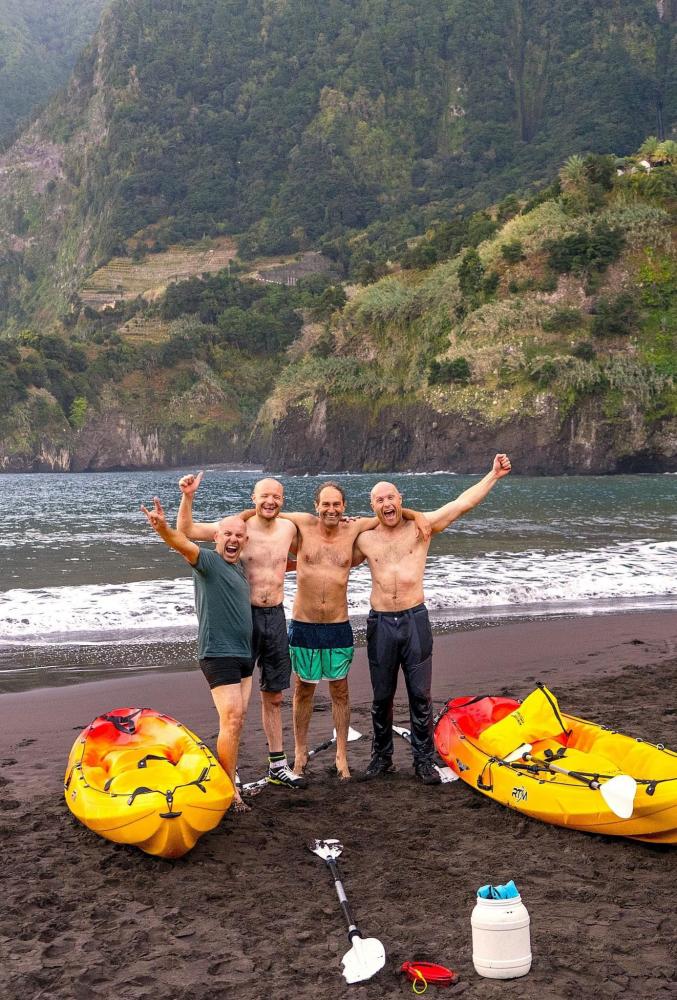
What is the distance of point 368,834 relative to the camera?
19.7ft

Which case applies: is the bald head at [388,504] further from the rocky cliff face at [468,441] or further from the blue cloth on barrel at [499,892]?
the rocky cliff face at [468,441]

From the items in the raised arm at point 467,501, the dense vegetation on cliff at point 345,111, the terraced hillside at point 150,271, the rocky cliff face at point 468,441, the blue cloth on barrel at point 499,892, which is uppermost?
the dense vegetation on cliff at point 345,111

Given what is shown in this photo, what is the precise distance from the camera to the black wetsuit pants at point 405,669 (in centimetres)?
710

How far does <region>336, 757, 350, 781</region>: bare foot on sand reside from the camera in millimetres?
7066

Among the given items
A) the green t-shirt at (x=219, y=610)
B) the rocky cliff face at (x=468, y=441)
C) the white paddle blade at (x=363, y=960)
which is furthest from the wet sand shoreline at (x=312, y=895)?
the rocky cliff face at (x=468, y=441)

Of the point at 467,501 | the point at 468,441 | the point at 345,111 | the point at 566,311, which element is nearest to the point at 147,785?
the point at 467,501

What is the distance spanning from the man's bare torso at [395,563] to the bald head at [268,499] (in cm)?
71

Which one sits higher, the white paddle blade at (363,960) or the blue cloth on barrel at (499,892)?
the blue cloth on barrel at (499,892)

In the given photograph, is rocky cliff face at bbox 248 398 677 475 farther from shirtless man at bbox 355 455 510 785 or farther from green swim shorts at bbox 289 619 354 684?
green swim shorts at bbox 289 619 354 684

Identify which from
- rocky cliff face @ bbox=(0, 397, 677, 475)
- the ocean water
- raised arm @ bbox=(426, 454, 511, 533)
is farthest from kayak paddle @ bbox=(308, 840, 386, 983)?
rocky cliff face @ bbox=(0, 397, 677, 475)

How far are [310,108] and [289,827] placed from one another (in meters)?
187

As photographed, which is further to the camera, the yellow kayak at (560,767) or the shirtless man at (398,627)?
the shirtless man at (398,627)

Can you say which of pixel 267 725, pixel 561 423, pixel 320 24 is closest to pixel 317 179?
pixel 320 24

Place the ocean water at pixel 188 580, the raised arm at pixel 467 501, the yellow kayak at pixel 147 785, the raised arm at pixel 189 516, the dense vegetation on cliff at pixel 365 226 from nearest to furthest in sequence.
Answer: the yellow kayak at pixel 147 785 < the raised arm at pixel 189 516 < the raised arm at pixel 467 501 < the ocean water at pixel 188 580 < the dense vegetation on cliff at pixel 365 226
